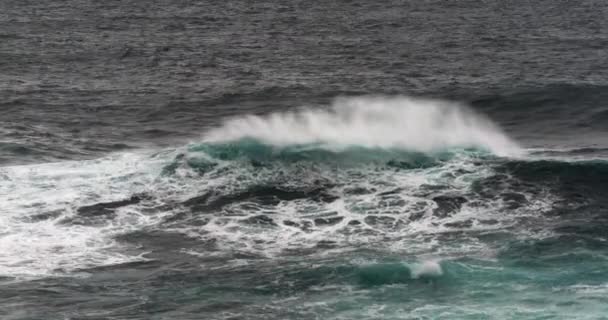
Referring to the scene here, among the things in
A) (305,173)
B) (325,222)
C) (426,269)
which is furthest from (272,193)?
(426,269)

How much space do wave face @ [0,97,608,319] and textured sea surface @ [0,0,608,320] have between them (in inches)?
4.2

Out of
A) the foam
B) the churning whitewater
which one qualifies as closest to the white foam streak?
the churning whitewater

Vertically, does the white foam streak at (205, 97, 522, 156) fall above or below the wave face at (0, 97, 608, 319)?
above

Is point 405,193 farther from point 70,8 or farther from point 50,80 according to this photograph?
point 70,8

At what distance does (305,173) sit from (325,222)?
6205 millimetres

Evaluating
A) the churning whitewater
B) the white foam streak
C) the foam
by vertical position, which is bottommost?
the foam

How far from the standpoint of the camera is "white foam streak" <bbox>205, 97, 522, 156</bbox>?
48781mm

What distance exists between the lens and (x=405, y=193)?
4206cm

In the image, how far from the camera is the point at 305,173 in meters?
45.3

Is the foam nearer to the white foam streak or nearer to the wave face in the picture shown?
the wave face

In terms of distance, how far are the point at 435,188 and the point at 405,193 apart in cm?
132

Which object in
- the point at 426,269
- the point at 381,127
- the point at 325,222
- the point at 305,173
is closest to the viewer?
the point at 426,269

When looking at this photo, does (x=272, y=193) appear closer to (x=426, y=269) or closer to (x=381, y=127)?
(x=381, y=127)

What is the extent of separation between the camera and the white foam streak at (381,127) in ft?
160
